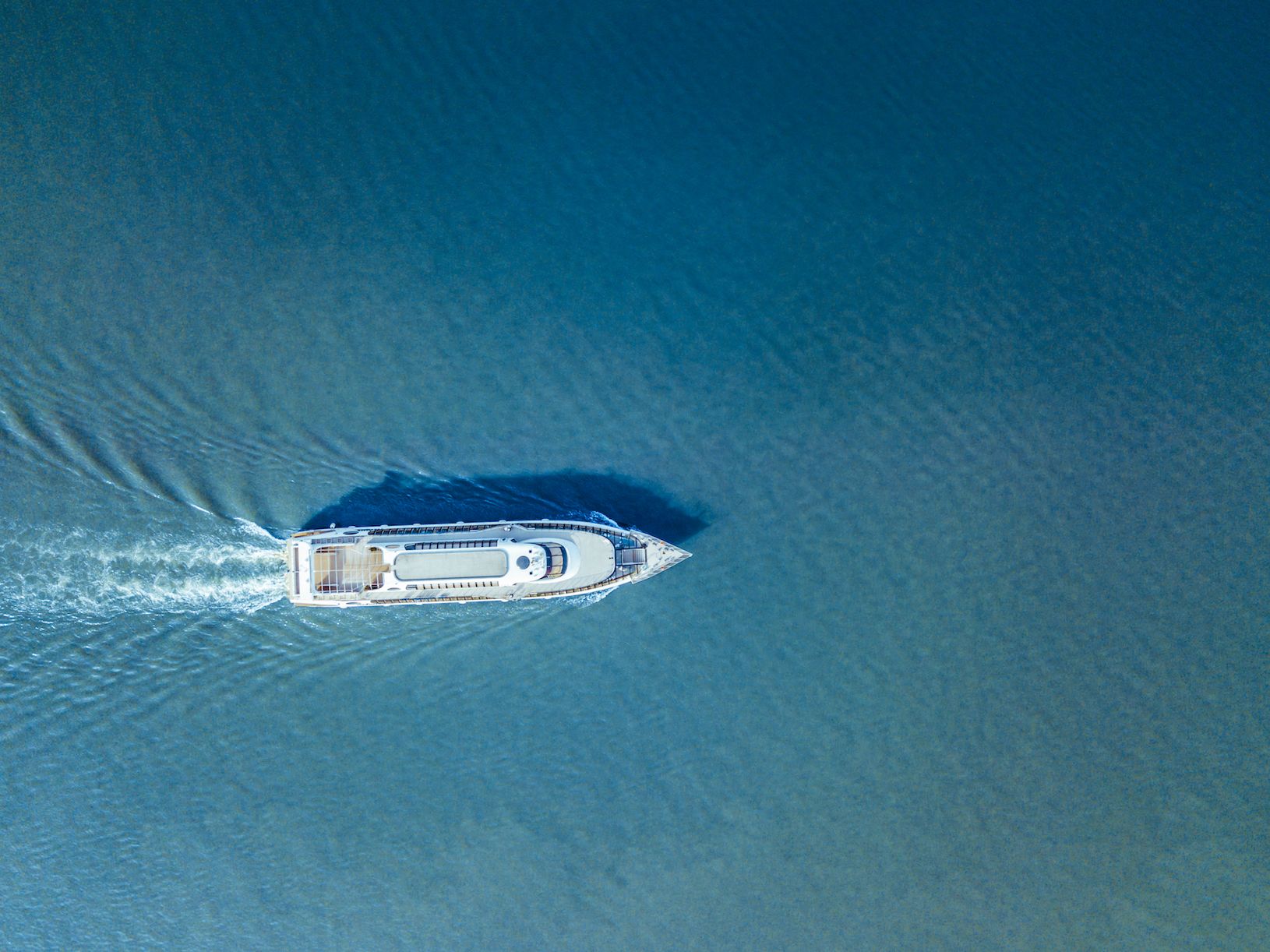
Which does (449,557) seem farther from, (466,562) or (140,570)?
(140,570)

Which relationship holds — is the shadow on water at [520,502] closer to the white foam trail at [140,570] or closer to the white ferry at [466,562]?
the white ferry at [466,562]

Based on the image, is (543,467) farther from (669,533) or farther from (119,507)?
(119,507)

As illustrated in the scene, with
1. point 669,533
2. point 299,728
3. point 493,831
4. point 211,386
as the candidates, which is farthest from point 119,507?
point 669,533

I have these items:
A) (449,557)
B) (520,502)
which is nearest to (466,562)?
(449,557)

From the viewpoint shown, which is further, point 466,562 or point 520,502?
point 520,502

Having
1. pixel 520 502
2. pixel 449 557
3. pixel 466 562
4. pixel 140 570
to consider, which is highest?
pixel 520 502

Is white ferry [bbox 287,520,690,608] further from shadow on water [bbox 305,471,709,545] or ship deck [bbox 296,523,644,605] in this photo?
shadow on water [bbox 305,471,709,545]
